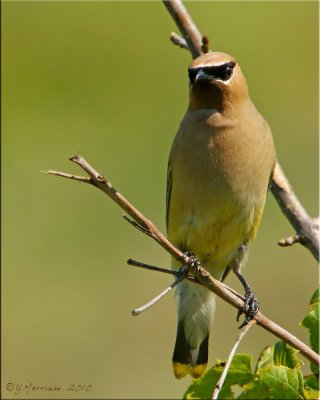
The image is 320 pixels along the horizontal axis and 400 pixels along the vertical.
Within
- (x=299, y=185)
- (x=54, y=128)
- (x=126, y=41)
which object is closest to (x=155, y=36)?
(x=126, y=41)

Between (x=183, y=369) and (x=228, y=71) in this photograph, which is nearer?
(x=228, y=71)

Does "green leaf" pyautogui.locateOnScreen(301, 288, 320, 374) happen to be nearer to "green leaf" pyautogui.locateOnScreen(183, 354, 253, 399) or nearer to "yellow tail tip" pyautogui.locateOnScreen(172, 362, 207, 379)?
"green leaf" pyautogui.locateOnScreen(183, 354, 253, 399)

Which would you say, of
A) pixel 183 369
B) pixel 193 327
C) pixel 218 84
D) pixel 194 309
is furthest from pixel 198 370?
pixel 218 84

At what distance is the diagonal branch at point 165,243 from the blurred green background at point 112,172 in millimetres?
4420

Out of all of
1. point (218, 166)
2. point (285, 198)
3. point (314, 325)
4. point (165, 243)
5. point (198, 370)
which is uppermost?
point (218, 166)

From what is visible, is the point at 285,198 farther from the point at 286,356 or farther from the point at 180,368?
the point at 180,368

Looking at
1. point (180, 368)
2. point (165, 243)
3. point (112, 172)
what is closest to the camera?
point (165, 243)

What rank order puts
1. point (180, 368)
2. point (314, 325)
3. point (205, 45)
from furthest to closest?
point (180, 368)
point (205, 45)
point (314, 325)

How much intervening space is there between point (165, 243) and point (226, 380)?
804 mm

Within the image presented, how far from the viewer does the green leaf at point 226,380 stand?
416 cm

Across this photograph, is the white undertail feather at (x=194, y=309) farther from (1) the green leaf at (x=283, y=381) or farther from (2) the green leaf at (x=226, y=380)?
(1) the green leaf at (x=283, y=381)

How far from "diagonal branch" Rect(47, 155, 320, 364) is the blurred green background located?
4420 mm

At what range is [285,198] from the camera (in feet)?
16.8

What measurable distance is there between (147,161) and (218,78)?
712cm
